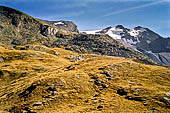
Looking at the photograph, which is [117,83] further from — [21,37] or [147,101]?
[21,37]

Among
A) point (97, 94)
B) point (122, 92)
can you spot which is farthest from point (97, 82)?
point (122, 92)

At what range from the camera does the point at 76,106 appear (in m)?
32.5

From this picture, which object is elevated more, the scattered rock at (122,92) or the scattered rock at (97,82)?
the scattered rock at (97,82)

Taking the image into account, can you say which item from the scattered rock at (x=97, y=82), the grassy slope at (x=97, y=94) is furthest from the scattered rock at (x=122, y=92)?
the scattered rock at (x=97, y=82)

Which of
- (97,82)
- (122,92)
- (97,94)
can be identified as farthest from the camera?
(97,82)

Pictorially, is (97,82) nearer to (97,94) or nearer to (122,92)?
(97,94)

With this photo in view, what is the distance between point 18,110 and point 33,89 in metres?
8.29

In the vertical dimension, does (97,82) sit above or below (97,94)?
above

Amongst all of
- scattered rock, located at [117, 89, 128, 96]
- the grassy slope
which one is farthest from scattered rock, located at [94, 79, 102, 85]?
scattered rock, located at [117, 89, 128, 96]

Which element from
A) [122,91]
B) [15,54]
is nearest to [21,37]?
[15,54]

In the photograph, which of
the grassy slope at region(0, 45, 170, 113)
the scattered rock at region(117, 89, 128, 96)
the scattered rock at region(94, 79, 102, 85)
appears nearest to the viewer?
the grassy slope at region(0, 45, 170, 113)

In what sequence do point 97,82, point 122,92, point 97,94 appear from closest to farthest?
point 97,94 → point 122,92 → point 97,82

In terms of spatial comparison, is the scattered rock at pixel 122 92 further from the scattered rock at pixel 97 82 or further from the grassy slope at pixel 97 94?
the scattered rock at pixel 97 82

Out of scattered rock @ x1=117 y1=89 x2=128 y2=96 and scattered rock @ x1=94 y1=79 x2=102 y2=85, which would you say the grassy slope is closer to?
scattered rock @ x1=94 y1=79 x2=102 y2=85
